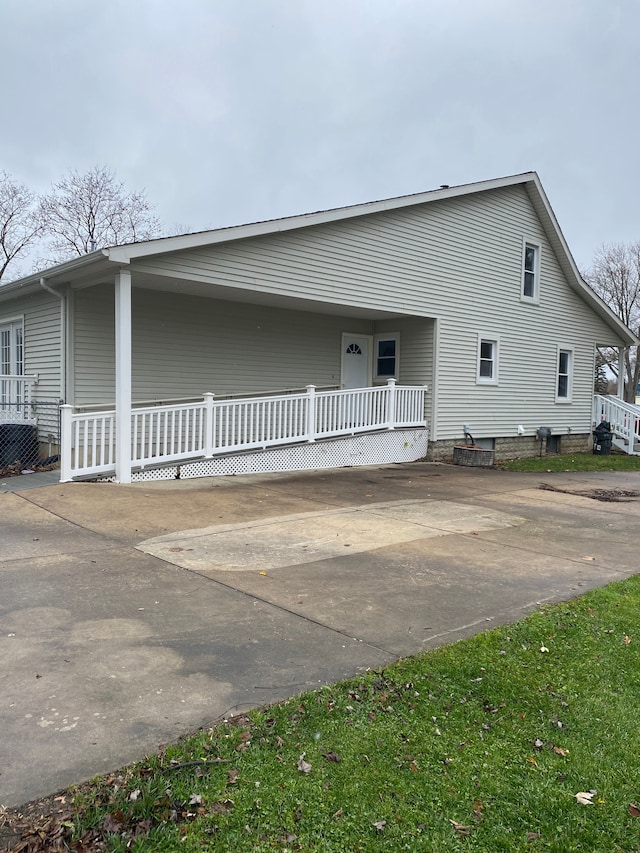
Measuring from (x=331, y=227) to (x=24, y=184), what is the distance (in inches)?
1036

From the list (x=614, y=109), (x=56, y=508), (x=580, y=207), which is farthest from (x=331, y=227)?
(x=580, y=207)

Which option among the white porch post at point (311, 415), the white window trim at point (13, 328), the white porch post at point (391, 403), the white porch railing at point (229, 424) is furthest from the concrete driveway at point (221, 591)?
the white window trim at point (13, 328)

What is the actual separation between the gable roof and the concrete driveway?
11.2 feet

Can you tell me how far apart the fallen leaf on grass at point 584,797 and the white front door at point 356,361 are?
13841 millimetres

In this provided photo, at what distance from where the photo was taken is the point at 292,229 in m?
11.6

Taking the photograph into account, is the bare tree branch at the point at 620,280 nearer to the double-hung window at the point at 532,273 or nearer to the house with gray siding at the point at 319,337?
the house with gray siding at the point at 319,337

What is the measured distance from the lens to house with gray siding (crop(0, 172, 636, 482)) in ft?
34.9

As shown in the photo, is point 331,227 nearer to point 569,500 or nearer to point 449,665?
point 569,500

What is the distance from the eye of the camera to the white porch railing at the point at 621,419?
19.1 m

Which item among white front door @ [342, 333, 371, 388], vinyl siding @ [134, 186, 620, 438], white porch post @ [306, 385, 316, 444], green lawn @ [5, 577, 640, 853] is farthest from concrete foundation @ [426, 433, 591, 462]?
green lawn @ [5, 577, 640, 853]

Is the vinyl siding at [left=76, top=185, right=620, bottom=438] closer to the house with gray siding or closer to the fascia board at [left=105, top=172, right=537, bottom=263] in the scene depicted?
the house with gray siding

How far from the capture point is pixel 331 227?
12.5 m

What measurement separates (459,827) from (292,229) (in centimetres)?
1060

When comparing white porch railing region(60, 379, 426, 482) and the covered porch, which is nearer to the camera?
white porch railing region(60, 379, 426, 482)
